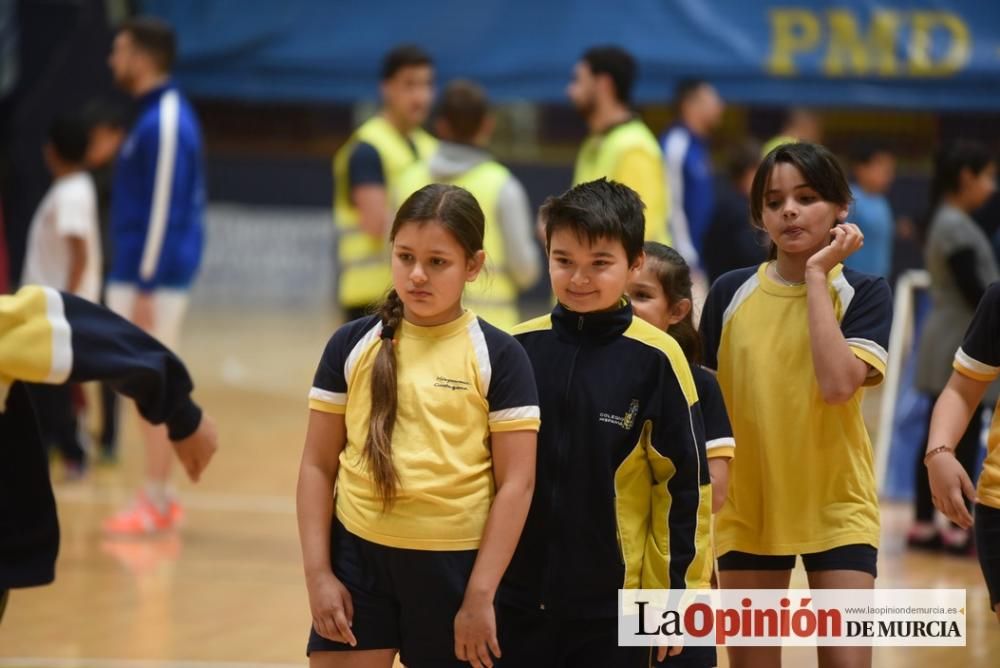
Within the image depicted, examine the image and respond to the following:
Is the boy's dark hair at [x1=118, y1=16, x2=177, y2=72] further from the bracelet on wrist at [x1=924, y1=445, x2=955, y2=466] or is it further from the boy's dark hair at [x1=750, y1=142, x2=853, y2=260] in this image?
the bracelet on wrist at [x1=924, y1=445, x2=955, y2=466]

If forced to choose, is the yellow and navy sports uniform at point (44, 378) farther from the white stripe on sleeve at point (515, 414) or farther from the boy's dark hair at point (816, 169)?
the boy's dark hair at point (816, 169)

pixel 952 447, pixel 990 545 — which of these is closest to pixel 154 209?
pixel 952 447

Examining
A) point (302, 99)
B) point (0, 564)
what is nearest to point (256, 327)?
point (302, 99)

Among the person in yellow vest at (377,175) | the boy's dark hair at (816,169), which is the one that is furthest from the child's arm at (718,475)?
the person in yellow vest at (377,175)

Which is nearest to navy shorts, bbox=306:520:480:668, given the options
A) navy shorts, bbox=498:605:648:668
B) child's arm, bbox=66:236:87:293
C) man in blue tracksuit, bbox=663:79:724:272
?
navy shorts, bbox=498:605:648:668

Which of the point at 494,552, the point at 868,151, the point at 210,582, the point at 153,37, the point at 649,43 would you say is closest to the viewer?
the point at 494,552

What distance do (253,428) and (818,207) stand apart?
6.12m

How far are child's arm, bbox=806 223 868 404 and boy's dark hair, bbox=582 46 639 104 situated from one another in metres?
3.33

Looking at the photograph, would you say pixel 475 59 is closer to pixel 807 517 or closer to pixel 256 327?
pixel 256 327

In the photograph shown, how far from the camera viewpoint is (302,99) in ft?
39.8

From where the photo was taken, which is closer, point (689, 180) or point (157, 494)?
point (157, 494)

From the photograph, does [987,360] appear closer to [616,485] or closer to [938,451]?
[938,451]

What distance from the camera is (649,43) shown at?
1124cm

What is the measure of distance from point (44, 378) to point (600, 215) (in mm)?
1265
